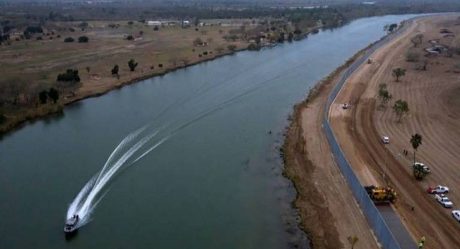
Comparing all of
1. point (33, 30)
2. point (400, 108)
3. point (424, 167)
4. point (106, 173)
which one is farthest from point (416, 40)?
point (33, 30)

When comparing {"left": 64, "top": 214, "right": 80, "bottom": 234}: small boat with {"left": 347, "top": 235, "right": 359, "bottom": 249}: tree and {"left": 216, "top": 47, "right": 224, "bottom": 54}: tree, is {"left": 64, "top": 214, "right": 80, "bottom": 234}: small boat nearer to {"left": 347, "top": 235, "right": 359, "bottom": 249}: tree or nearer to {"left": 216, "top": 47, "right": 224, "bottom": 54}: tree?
{"left": 347, "top": 235, "right": 359, "bottom": 249}: tree

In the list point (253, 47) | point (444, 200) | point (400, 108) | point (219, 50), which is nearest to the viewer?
point (444, 200)

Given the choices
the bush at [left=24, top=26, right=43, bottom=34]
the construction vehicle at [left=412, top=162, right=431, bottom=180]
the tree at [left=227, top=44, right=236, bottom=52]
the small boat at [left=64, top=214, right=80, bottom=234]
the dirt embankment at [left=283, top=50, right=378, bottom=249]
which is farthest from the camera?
the bush at [left=24, top=26, right=43, bottom=34]

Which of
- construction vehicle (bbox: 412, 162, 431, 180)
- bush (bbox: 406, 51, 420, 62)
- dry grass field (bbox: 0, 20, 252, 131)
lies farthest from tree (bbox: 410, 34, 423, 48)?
construction vehicle (bbox: 412, 162, 431, 180)

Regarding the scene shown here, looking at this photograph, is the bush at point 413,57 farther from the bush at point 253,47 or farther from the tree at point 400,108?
the tree at point 400,108

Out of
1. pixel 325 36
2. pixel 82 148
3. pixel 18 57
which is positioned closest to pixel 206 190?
pixel 82 148

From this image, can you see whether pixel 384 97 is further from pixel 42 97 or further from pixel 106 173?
pixel 42 97
